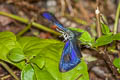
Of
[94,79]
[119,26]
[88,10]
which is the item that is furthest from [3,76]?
[88,10]

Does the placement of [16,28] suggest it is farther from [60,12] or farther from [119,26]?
[119,26]

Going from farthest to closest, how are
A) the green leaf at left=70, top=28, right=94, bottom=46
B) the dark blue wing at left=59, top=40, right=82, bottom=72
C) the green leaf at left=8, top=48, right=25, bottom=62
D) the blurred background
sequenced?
the blurred background < the green leaf at left=70, top=28, right=94, bottom=46 < the green leaf at left=8, top=48, right=25, bottom=62 < the dark blue wing at left=59, top=40, right=82, bottom=72

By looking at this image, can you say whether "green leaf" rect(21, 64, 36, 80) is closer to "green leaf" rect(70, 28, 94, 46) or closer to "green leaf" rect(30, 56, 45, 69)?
"green leaf" rect(30, 56, 45, 69)

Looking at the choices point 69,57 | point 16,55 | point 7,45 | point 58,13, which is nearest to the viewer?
point 69,57

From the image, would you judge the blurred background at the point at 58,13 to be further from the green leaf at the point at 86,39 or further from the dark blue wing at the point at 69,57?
the dark blue wing at the point at 69,57

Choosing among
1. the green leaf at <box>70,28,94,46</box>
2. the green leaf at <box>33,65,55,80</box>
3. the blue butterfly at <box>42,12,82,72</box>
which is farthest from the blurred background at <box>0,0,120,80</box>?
the green leaf at <box>33,65,55,80</box>

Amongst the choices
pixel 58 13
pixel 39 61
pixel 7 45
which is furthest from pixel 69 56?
pixel 58 13

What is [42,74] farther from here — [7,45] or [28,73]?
[7,45]
